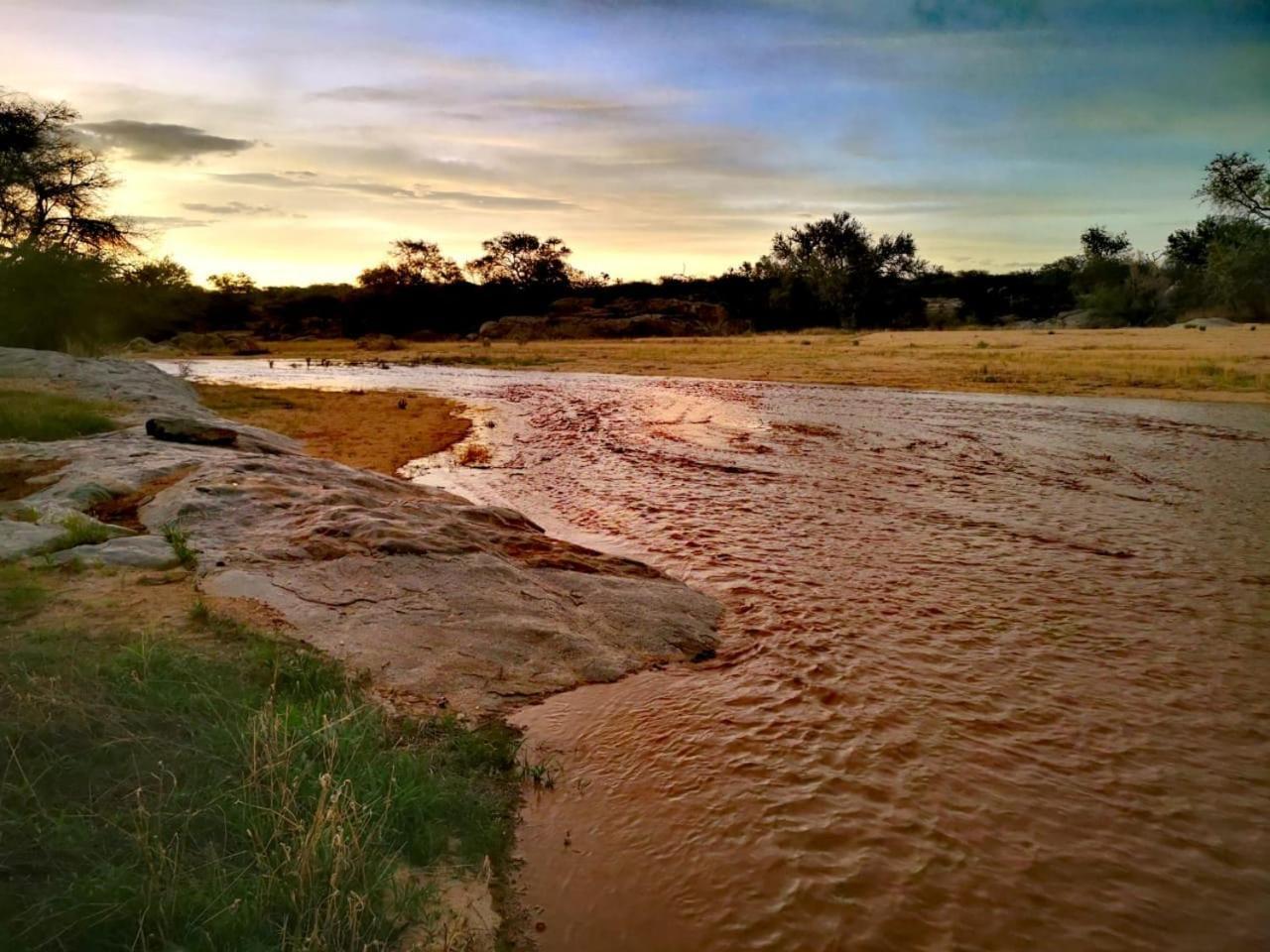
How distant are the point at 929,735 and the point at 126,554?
517 centimetres

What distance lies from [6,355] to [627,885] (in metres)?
15.3

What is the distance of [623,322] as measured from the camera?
5556cm

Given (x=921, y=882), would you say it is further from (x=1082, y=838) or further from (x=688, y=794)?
(x=688, y=794)

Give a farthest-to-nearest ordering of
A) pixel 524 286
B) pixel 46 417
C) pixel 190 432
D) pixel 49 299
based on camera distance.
Result: pixel 524 286 < pixel 49 299 < pixel 46 417 < pixel 190 432

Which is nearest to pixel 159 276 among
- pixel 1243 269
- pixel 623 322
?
pixel 623 322

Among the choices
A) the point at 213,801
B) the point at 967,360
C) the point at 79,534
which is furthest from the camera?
the point at 967,360

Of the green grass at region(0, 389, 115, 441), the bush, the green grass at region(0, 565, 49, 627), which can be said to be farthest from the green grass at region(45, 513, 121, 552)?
the bush

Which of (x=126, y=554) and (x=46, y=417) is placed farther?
(x=46, y=417)

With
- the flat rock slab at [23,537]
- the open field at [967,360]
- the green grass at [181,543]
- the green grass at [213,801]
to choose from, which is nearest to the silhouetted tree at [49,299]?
the open field at [967,360]


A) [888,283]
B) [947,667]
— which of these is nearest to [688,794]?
[947,667]

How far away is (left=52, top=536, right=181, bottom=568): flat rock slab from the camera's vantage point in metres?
5.07

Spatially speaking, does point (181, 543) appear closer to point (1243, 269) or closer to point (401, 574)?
point (401, 574)

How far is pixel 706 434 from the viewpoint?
49.1ft

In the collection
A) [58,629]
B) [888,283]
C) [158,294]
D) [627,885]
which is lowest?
[627,885]
